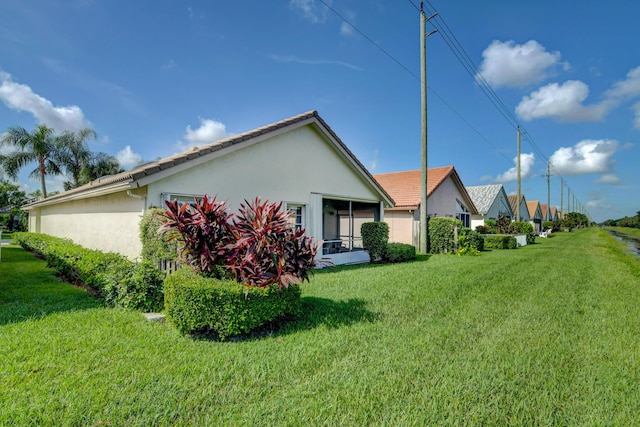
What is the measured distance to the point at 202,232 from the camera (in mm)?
5102

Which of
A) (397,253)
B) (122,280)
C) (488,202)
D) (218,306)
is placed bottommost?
(397,253)

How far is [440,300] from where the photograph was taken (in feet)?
22.5

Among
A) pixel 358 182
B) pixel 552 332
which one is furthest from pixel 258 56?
pixel 552 332

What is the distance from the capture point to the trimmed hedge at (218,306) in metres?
4.49

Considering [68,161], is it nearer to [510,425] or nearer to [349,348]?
[349,348]

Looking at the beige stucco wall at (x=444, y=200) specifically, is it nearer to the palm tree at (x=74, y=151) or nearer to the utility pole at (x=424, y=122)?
Answer: the utility pole at (x=424, y=122)

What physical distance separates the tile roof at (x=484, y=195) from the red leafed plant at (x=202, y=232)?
1315 inches

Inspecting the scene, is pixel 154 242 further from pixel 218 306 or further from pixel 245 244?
pixel 218 306

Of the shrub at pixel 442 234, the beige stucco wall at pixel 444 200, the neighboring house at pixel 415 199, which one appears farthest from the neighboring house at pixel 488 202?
the shrub at pixel 442 234

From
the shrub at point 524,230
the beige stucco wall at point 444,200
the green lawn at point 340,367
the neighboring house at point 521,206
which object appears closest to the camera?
the green lawn at point 340,367

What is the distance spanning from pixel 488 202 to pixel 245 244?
35452 mm

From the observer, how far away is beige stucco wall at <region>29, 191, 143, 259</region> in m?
8.74

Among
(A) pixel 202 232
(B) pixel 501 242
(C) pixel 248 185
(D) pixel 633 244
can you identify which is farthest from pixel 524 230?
(A) pixel 202 232

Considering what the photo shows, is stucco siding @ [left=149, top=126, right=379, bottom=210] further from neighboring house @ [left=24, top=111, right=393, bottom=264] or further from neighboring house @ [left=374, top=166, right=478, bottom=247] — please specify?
neighboring house @ [left=374, top=166, right=478, bottom=247]
